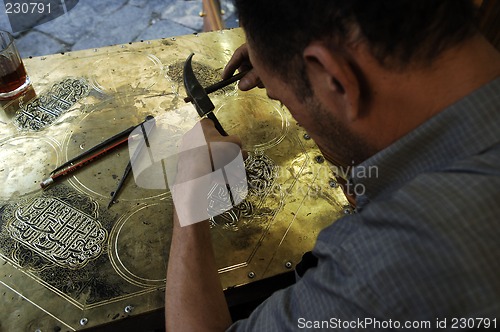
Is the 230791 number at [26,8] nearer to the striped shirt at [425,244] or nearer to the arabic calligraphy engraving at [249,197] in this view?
the arabic calligraphy engraving at [249,197]

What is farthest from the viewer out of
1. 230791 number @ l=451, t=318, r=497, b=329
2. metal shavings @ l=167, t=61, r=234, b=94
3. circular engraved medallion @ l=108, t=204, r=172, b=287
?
metal shavings @ l=167, t=61, r=234, b=94

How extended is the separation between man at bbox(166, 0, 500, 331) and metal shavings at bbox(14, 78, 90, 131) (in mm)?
747

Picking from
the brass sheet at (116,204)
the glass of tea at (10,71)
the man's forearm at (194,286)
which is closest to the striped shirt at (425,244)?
the man's forearm at (194,286)

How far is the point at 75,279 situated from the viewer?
2.85 feet

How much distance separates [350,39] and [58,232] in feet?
2.43

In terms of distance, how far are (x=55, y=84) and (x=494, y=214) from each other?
120cm

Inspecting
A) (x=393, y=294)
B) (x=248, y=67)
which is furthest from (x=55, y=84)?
(x=393, y=294)

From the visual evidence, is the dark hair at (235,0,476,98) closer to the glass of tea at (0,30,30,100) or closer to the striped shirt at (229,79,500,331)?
the striped shirt at (229,79,500,331)

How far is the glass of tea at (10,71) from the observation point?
118 cm

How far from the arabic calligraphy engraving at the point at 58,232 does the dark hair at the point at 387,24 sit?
2.06 feet

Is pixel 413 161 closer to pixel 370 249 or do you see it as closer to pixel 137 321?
pixel 370 249

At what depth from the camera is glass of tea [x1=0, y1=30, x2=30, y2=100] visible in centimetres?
118

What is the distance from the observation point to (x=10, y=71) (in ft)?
3.91
